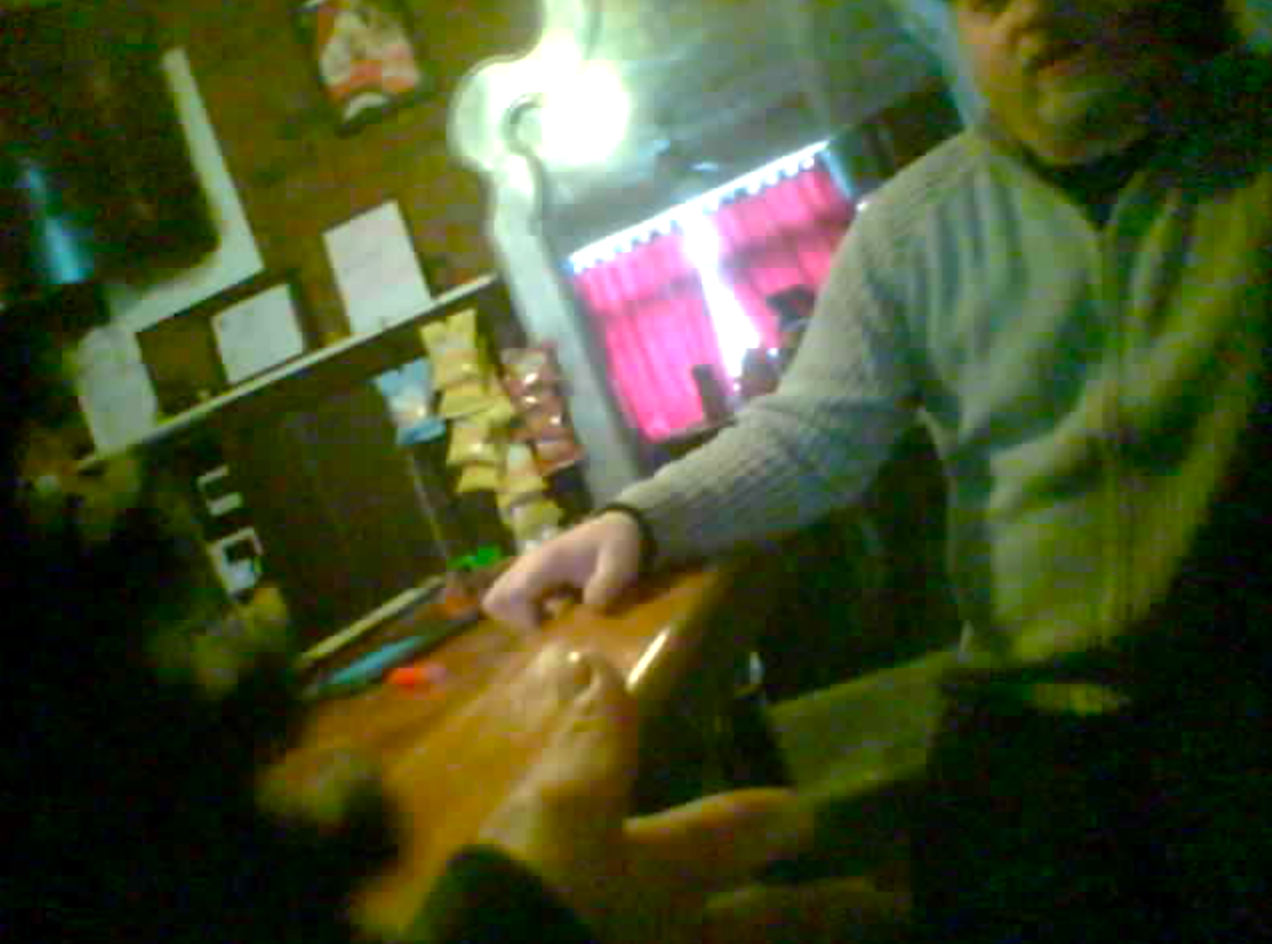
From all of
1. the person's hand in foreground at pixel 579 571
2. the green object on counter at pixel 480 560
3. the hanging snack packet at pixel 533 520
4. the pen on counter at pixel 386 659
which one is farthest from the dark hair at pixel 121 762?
the hanging snack packet at pixel 533 520

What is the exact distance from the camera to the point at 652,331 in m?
1.35

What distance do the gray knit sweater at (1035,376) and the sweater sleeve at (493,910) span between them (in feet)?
0.95

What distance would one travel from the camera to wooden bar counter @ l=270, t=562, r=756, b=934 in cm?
35

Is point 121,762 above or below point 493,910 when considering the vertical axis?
above

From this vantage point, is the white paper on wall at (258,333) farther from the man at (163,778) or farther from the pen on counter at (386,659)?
the man at (163,778)

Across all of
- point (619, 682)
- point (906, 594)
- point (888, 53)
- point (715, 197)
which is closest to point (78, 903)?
point (619, 682)

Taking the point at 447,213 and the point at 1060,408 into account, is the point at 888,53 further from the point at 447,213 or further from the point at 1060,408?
the point at 1060,408

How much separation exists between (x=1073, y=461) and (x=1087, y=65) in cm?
28

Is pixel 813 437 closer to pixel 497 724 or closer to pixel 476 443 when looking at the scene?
pixel 497 724

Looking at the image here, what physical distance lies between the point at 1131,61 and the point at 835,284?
9.8 inches

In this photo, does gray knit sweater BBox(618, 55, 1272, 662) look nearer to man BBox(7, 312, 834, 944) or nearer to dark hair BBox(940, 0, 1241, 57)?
dark hair BBox(940, 0, 1241, 57)

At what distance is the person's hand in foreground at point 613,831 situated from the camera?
0.34 m

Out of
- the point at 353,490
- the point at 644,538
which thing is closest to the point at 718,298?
the point at 353,490

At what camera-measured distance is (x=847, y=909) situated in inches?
20.7
